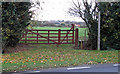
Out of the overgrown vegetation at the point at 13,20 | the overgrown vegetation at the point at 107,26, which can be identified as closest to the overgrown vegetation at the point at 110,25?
the overgrown vegetation at the point at 107,26

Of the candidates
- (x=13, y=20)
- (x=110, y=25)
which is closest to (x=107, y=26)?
(x=110, y=25)

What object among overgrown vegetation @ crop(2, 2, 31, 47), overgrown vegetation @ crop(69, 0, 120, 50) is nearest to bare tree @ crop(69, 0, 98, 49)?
overgrown vegetation @ crop(69, 0, 120, 50)

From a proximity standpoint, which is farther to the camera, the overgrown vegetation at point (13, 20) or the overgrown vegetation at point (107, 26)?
the overgrown vegetation at point (107, 26)

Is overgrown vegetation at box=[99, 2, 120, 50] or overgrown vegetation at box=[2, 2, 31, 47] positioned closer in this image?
overgrown vegetation at box=[2, 2, 31, 47]

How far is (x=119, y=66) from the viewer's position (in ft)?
25.8

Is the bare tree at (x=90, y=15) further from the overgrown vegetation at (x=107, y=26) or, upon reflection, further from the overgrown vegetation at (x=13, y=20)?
the overgrown vegetation at (x=13, y=20)

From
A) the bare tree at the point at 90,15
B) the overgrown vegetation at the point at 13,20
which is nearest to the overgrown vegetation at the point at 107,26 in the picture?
the bare tree at the point at 90,15

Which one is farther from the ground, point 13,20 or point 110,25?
point 13,20

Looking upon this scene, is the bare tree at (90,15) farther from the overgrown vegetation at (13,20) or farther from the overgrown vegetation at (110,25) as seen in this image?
the overgrown vegetation at (13,20)

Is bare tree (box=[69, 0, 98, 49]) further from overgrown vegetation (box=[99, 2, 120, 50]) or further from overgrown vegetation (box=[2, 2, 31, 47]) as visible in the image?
overgrown vegetation (box=[2, 2, 31, 47])

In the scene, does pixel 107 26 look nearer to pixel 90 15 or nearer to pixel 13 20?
pixel 90 15

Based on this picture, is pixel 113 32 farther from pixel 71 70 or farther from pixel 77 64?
pixel 71 70

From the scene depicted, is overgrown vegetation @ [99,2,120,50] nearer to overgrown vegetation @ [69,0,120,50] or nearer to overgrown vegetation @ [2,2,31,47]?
overgrown vegetation @ [69,0,120,50]

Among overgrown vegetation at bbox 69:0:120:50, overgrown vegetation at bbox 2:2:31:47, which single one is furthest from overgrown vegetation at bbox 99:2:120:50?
overgrown vegetation at bbox 2:2:31:47
